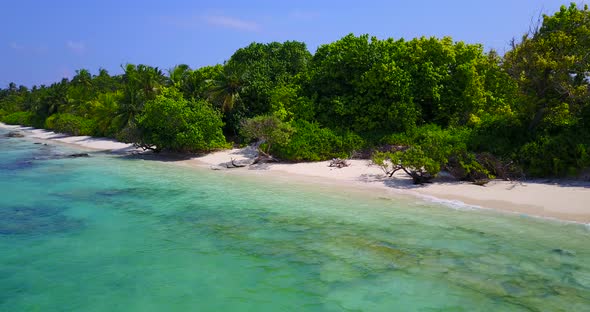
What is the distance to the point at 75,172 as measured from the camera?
23750 mm

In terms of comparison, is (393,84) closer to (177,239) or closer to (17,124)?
(177,239)

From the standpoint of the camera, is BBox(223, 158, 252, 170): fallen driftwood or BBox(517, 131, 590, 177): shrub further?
BBox(223, 158, 252, 170): fallen driftwood

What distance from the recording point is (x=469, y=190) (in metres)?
16.1

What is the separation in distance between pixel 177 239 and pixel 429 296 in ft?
22.9

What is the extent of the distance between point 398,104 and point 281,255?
53.9 feet

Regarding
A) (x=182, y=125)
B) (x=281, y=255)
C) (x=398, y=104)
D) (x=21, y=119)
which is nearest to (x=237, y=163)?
(x=182, y=125)

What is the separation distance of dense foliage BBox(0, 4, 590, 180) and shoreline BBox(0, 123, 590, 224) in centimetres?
78

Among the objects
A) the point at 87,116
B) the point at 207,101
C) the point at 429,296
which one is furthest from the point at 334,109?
the point at 87,116

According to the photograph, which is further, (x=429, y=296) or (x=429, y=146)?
(x=429, y=146)

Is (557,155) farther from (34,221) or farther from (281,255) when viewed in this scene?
(34,221)

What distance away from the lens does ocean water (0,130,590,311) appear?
838 centimetres

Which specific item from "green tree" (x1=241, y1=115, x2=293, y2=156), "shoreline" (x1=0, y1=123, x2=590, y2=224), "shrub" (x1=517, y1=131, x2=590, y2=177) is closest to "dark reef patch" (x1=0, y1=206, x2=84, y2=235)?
"shoreline" (x1=0, y1=123, x2=590, y2=224)

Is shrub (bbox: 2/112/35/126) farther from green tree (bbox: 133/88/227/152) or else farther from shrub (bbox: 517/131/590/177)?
shrub (bbox: 517/131/590/177)

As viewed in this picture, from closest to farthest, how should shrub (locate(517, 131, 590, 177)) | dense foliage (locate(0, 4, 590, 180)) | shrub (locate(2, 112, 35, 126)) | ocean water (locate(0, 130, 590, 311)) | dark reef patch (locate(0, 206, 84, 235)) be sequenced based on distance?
ocean water (locate(0, 130, 590, 311)) → dark reef patch (locate(0, 206, 84, 235)) → shrub (locate(517, 131, 590, 177)) → dense foliage (locate(0, 4, 590, 180)) → shrub (locate(2, 112, 35, 126))
